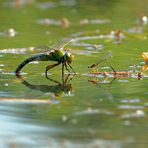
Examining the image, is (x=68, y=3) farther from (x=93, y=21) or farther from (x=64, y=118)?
(x=64, y=118)

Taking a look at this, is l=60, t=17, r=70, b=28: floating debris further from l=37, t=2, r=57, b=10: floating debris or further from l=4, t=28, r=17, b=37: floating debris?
l=37, t=2, r=57, b=10: floating debris

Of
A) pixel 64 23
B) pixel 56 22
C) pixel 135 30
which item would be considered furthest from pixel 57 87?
pixel 56 22

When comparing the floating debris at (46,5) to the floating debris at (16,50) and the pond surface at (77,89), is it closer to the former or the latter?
the pond surface at (77,89)

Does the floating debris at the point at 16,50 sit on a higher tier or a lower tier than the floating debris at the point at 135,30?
lower

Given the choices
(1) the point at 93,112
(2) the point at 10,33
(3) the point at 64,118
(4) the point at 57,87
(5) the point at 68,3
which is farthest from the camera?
(5) the point at 68,3

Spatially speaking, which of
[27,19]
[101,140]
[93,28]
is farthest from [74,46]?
[101,140]

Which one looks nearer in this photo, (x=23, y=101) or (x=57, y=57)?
(x=23, y=101)

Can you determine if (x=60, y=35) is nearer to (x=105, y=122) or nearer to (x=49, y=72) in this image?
(x=49, y=72)

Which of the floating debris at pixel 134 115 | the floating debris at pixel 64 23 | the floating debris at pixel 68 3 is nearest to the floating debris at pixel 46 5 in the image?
the floating debris at pixel 68 3
